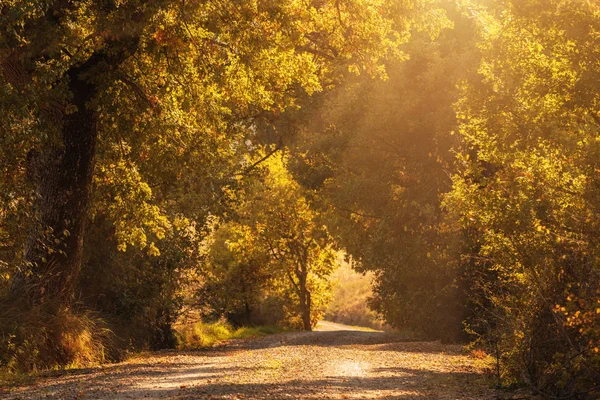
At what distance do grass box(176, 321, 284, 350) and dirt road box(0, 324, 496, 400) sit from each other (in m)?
→ 8.50

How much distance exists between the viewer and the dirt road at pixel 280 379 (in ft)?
37.1

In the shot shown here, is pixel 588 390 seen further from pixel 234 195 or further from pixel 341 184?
pixel 341 184

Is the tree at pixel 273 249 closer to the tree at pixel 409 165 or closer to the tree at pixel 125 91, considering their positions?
the tree at pixel 409 165

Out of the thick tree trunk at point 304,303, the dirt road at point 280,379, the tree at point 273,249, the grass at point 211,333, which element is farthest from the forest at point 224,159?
the thick tree trunk at point 304,303

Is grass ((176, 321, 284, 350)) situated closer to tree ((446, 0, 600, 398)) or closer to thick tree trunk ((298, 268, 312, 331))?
thick tree trunk ((298, 268, 312, 331))

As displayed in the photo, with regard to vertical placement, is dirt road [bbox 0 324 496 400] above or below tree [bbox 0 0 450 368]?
below

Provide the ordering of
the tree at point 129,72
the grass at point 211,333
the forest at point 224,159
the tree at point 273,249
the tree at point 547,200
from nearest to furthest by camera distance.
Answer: the tree at point 547,200, the forest at point 224,159, the tree at point 129,72, the grass at point 211,333, the tree at point 273,249

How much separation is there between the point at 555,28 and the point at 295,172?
21942mm

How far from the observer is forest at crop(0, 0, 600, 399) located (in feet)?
40.1

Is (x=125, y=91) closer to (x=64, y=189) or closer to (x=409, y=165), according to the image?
(x=64, y=189)

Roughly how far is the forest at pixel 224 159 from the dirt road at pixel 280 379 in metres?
1.12

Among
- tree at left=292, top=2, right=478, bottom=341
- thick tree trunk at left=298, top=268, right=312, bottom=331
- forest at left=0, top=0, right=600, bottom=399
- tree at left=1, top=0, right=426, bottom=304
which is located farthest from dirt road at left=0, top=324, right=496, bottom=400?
thick tree trunk at left=298, top=268, right=312, bottom=331

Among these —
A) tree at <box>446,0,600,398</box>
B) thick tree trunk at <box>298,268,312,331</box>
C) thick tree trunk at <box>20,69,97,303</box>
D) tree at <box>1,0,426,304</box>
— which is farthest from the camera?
thick tree trunk at <box>298,268,312,331</box>

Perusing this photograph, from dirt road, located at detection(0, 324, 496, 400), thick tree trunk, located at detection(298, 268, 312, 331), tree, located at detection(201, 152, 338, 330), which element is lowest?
dirt road, located at detection(0, 324, 496, 400)
